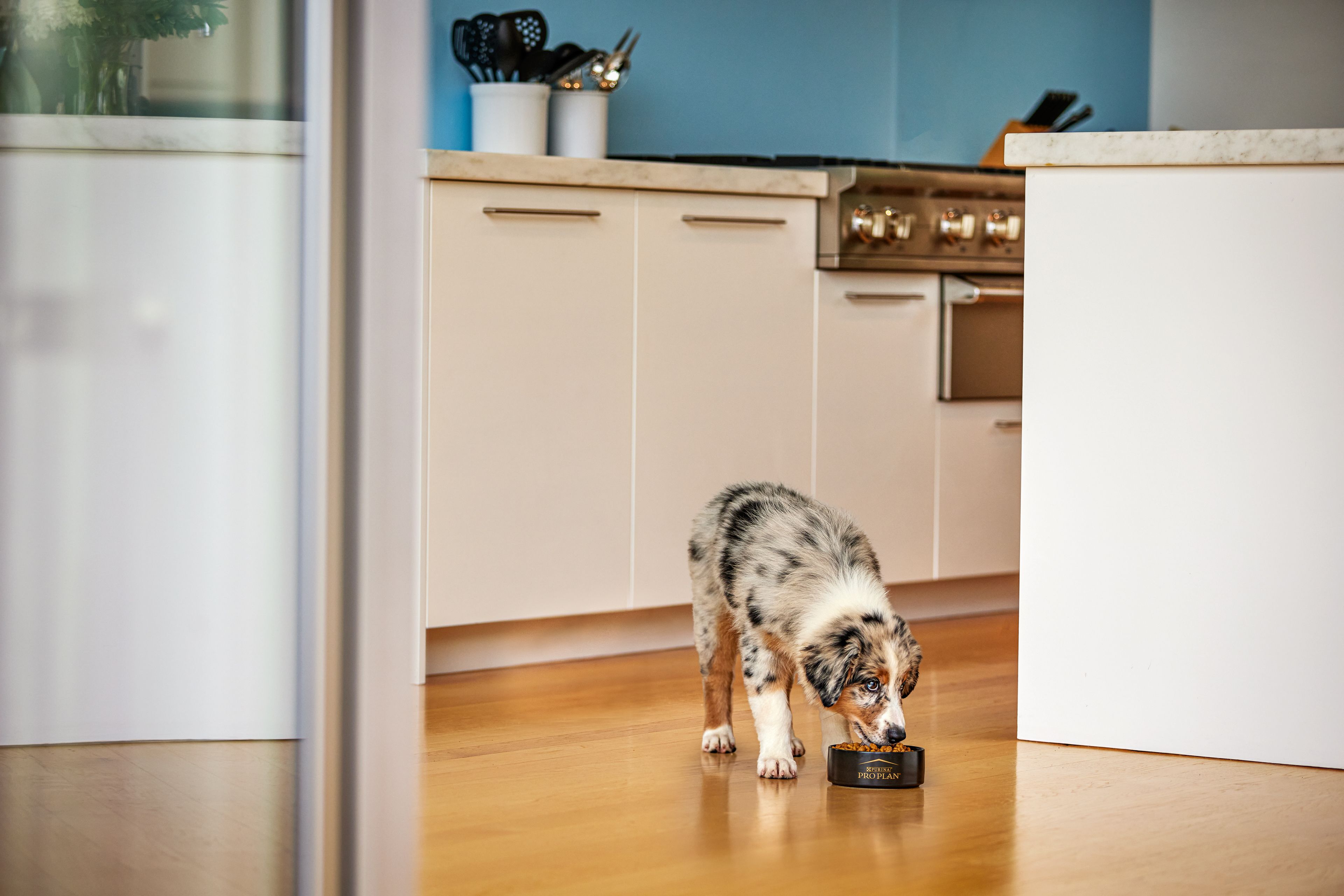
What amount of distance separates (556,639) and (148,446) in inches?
89.0

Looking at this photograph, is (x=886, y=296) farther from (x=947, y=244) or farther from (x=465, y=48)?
(x=465, y=48)

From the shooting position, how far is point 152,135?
3.65 ft

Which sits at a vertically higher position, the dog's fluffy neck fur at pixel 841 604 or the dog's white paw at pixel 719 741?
the dog's fluffy neck fur at pixel 841 604

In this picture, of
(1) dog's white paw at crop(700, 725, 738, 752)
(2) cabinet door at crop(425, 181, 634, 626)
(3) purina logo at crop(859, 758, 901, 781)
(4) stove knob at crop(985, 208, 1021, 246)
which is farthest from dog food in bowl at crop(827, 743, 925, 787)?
(4) stove knob at crop(985, 208, 1021, 246)

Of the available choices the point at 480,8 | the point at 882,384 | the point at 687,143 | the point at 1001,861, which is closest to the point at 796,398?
the point at 882,384

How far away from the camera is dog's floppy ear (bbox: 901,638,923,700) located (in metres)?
2.17

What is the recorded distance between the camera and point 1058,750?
253 centimetres

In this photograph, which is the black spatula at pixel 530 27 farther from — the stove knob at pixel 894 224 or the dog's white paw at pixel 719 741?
the dog's white paw at pixel 719 741

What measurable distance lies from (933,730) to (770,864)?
33.4 inches

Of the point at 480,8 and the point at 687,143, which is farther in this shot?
the point at 687,143

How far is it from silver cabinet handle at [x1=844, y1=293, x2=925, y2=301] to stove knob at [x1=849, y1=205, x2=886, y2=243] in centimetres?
14

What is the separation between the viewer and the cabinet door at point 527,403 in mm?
3041

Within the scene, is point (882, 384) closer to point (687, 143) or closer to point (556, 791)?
point (687, 143)

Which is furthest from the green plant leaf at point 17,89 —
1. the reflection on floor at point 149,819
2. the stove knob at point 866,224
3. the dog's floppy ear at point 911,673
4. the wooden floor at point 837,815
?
the stove knob at point 866,224
